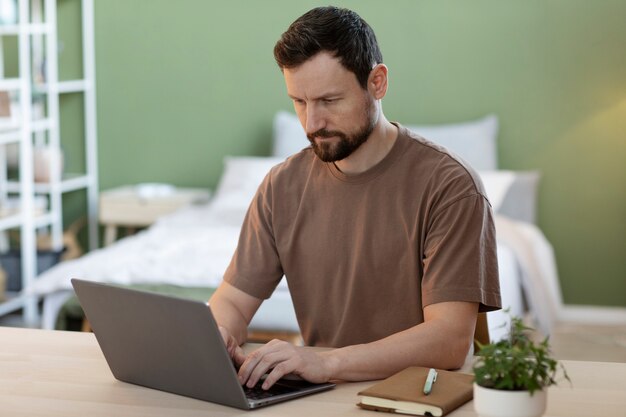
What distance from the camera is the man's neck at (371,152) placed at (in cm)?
200

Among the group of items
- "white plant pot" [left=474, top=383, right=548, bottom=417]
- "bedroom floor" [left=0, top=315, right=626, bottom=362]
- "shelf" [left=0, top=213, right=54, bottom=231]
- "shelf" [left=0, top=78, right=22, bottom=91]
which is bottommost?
"bedroom floor" [left=0, top=315, right=626, bottom=362]

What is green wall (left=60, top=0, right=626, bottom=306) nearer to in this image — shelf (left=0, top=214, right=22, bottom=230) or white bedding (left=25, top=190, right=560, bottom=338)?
white bedding (left=25, top=190, right=560, bottom=338)

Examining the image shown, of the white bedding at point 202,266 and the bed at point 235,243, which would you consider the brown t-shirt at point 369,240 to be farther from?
the white bedding at point 202,266

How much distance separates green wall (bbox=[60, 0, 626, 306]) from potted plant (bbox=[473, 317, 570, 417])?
376 cm

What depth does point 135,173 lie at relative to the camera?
5.53 m

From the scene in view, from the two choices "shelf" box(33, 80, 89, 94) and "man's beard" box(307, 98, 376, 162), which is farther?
"shelf" box(33, 80, 89, 94)

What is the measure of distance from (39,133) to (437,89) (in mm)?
2255

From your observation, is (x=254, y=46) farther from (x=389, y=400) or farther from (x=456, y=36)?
(x=389, y=400)

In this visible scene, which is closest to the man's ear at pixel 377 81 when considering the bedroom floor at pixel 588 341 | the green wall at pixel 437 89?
the bedroom floor at pixel 588 341

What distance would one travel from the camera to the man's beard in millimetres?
1929

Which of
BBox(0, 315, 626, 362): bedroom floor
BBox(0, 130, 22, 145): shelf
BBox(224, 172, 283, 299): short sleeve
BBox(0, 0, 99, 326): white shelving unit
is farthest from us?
BBox(0, 0, 99, 326): white shelving unit

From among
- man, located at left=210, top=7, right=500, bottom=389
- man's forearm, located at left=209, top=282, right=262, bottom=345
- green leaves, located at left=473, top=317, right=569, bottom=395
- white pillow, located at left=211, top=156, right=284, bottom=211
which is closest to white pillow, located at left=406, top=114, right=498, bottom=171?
white pillow, located at left=211, top=156, right=284, bottom=211

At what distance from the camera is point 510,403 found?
47.9 inches

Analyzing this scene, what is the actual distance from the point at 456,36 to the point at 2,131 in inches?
91.0
